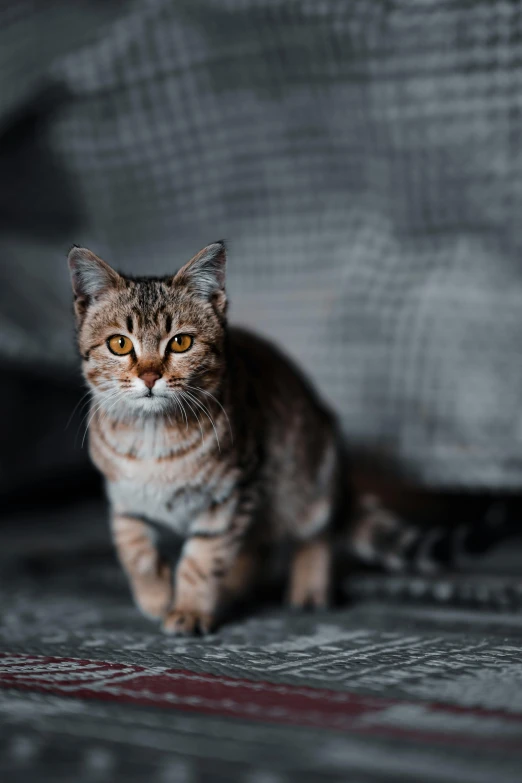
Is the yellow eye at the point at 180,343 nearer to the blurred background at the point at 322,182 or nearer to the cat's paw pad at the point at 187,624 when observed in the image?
the cat's paw pad at the point at 187,624

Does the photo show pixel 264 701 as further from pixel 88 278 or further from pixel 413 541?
pixel 413 541

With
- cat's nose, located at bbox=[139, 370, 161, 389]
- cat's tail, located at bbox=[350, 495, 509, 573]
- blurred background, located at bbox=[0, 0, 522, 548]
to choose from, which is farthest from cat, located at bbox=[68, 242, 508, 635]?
blurred background, located at bbox=[0, 0, 522, 548]

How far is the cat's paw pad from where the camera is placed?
1.23 m

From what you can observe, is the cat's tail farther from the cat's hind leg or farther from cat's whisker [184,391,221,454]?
cat's whisker [184,391,221,454]

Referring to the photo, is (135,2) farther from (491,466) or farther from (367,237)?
(491,466)

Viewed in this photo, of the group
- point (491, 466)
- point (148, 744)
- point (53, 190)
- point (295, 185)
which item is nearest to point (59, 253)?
point (53, 190)

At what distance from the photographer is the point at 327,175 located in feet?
6.12

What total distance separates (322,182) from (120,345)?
866 mm

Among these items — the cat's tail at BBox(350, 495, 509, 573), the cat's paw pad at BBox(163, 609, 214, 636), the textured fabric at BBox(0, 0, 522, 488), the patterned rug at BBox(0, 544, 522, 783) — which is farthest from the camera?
the textured fabric at BBox(0, 0, 522, 488)

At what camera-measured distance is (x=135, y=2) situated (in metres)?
1.85

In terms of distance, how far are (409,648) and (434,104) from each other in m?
1.09

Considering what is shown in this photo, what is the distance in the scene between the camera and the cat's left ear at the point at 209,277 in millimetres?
1218

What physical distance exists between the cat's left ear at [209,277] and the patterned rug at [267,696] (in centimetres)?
50

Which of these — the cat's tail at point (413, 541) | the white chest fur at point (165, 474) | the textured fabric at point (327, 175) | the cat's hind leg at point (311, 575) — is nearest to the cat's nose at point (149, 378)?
the white chest fur at point (165, 474)
